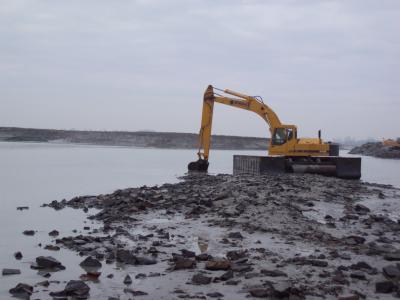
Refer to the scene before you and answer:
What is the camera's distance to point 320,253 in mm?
9258

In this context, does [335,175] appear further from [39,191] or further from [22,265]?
[22,265]

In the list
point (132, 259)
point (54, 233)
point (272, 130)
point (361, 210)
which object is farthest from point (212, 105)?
point (132, 259)

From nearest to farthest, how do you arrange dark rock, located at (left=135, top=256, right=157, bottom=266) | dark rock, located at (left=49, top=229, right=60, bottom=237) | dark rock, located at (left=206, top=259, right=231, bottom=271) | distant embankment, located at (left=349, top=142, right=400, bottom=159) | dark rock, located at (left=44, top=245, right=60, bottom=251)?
dark rock, located at (left=206, top=259, right=231, bottom=271), dark rock, located at (left=135, top=256, right=157, bottom=266), dark rock, located at (left=44, top=245, right=60, bottom=251), dark rock, located at (left=49, top=229, right=60, bottom=237), distant embankment, located at (left=349, top=142, right=400, bottom=159)

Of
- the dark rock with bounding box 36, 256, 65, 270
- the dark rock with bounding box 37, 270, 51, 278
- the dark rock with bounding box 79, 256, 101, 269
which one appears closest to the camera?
the dark rock with bounding box 37, 270, 51, 278

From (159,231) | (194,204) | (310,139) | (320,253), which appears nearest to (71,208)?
(194,204)

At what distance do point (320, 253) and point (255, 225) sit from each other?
9.05ft

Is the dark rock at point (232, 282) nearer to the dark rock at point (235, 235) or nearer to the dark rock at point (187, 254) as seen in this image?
the dark rock at point (187, 254)

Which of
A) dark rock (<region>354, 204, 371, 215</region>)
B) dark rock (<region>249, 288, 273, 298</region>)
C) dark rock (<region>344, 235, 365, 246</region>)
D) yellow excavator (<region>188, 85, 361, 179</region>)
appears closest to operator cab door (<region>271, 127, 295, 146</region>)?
yellow excavator (<region>188, 85, 361, 179</region>)

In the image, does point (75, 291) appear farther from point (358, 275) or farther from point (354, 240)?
point (354, 240)

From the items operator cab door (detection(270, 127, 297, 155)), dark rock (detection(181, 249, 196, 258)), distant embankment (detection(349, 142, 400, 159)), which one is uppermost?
operator cab door (detection(270, 127, 297, 155))

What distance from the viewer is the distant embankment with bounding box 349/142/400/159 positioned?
7606 centimetres

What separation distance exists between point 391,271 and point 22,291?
511 cm

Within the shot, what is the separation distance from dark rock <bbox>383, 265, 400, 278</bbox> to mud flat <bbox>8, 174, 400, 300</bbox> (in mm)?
20

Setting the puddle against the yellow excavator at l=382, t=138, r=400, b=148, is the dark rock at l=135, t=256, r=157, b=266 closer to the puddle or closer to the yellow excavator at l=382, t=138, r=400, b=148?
the puddle
